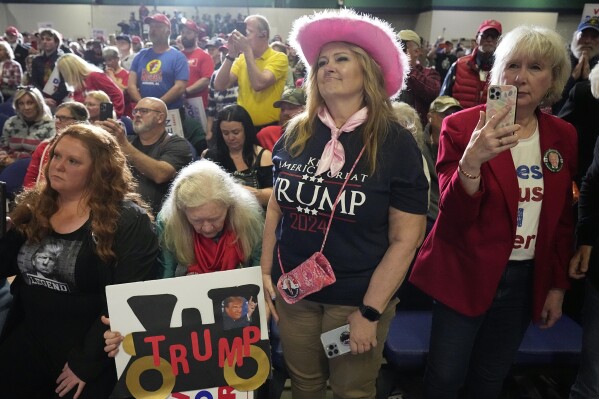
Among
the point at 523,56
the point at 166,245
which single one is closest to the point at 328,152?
the point at 523,56

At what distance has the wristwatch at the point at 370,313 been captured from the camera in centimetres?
147

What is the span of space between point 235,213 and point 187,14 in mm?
15881

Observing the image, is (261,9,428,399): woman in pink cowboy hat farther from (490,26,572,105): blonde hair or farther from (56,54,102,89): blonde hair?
(56,54,102,89): blonde hair

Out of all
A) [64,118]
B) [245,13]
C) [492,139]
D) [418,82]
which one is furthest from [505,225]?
[245,13]

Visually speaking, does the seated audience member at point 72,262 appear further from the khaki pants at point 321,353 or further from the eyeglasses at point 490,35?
the eyeglasses at point 490,35

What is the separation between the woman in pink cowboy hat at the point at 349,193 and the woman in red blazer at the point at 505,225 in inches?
6.5

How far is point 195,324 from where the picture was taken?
5.77 ft

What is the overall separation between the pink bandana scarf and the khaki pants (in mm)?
474

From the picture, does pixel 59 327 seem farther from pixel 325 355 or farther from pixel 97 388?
pixel 325 355

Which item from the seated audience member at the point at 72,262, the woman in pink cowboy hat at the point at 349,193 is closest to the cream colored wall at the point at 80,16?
the seated audience member at the point at 72,262

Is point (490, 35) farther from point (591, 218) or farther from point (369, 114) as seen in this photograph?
point (369, 114)

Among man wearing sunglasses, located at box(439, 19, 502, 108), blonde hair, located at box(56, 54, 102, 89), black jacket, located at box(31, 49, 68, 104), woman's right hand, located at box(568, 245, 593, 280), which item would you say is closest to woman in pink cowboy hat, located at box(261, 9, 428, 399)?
woman's right hand, located at box(568, 245, 593, 280)

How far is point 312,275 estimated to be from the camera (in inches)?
58.7

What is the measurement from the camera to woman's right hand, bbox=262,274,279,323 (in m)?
1.71
